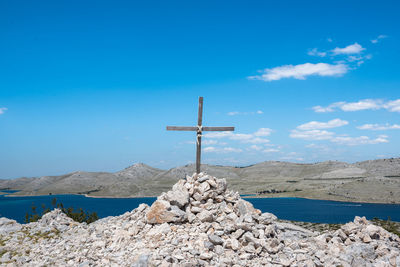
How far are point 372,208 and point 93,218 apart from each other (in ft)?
566

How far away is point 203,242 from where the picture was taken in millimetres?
13281

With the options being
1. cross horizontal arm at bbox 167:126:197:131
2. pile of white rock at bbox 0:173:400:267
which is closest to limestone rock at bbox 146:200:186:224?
pile of white rock at bbox 0:173:400:267

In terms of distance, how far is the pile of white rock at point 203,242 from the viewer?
13.0 metres

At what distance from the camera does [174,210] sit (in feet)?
49.4

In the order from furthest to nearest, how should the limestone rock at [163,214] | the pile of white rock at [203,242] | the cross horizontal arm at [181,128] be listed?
the cross horizontal arm at [181,128]
the limestone rock at [163,214]
the pile of white rock at [203,242]

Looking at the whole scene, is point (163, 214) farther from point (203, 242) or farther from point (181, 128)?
point (181, 128)

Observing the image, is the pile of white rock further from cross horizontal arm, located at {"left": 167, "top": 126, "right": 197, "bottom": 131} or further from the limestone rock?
cross horizontal arm, located at {"left": 167, "top": 126, "right": 197, "bottom": 131}

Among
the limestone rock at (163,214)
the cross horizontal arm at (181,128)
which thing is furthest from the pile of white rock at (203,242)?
the cross horizontal arm at (181,128)

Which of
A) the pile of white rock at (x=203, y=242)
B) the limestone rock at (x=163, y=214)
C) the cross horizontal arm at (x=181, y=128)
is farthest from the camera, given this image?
the cross horizontal arm at (x=181, y=128)

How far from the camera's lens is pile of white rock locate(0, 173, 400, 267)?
1299 cm

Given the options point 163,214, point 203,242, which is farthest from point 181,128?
point 203,242

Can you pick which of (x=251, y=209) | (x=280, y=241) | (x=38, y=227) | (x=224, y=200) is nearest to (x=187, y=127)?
(x=224, y=200)

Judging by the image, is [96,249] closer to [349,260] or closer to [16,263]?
[16,263]

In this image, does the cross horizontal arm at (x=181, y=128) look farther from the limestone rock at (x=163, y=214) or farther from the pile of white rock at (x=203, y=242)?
the limestone rock at (x=163, y=214)
